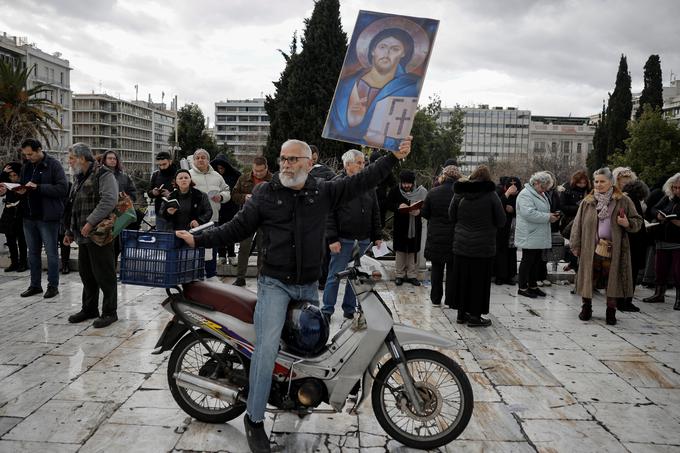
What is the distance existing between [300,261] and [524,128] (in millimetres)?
172640

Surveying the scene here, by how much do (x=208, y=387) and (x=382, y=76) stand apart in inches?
97.3

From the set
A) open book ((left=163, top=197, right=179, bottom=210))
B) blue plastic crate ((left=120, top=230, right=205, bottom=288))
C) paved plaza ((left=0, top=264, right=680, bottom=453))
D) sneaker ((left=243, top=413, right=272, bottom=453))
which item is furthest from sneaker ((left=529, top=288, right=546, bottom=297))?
sneaker ((left=243, top=413, right=272, bottom=453))

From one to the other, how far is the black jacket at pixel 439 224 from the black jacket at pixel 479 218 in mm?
716

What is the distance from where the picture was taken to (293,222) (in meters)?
3.59

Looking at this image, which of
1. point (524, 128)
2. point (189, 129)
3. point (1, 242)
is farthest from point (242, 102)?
point (1, 242)

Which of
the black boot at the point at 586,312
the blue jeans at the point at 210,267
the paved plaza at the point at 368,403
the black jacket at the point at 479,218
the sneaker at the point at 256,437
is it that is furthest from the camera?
the black boot at the point at 586,312

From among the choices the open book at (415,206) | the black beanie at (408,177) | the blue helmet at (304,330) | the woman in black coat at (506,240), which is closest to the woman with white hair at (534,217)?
the woman in black coat at (506,240)

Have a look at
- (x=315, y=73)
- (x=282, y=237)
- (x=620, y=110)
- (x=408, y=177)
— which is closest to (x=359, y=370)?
(x=282, y=237)

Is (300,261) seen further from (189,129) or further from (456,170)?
(189,129)

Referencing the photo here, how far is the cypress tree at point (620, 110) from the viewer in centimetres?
5234

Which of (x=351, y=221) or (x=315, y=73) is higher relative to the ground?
(x=315, y=73)

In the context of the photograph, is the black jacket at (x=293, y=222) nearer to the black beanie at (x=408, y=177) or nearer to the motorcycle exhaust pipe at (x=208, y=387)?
the motorcycle exhaust pipe at (x=208, y=387)

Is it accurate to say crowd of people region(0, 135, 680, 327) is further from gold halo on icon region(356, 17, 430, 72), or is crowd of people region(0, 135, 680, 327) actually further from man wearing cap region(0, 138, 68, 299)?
gold halo on icon region(356, 17, 430, 72)

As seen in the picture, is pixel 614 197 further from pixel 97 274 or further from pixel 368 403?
pixel 97 274
